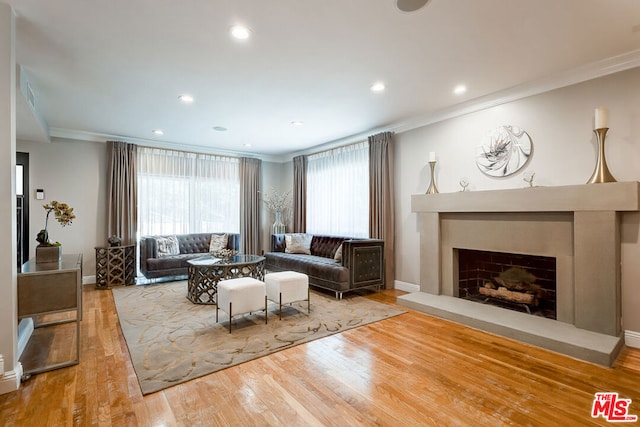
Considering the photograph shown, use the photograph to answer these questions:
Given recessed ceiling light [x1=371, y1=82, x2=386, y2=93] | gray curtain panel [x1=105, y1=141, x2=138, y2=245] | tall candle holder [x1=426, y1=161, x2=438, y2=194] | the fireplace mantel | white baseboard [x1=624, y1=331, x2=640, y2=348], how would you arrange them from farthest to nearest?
1. gray curtain panel [x1=105, y1=141, x2=138, y2=245]
2. tall candle holder [x1=426, y1=161, x2=438, y2=194]
3. recessed ceiling light [x1=371, y1=82, x2=386, y2=93]
4. white baseboard [x1=624, y1=331, x2=640, y2=348]
5. the fireplace mantel

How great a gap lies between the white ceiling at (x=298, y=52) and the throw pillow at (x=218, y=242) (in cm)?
263

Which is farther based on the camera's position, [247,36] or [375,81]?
[375,81]

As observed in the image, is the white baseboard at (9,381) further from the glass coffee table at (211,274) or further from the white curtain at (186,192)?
the white curtain at (186,192)

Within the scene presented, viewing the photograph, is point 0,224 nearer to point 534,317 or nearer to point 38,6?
point 38,6

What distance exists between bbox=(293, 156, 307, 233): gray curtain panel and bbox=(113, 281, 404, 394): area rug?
2.51 m

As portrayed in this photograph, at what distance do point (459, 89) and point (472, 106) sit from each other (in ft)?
1.85

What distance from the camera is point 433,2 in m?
2.15

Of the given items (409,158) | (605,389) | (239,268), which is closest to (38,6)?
(239,268)

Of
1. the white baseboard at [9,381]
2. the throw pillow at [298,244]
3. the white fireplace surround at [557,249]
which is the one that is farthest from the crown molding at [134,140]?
the white fireplace surround at [557,249]

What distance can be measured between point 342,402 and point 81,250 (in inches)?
220

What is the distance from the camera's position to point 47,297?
247 centimetres

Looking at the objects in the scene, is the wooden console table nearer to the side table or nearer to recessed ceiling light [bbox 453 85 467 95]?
the side table

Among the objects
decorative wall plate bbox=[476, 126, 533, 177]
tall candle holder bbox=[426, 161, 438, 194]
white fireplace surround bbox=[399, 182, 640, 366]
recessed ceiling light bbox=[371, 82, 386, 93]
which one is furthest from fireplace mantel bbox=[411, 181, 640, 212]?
recessed ceiling light bbox=[371, 82, 386, 93]

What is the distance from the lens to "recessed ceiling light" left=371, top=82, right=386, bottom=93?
353cm
